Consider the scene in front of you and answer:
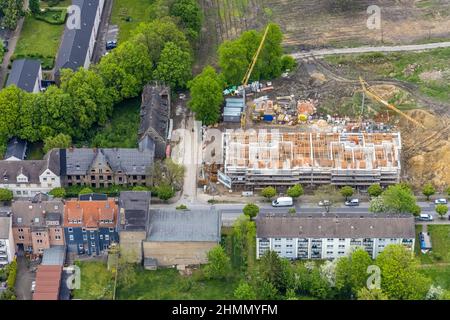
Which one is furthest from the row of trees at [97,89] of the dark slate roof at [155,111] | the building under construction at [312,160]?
the building under construction at [312,160]

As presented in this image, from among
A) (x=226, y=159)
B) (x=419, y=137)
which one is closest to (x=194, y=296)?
(x=226, y=159)

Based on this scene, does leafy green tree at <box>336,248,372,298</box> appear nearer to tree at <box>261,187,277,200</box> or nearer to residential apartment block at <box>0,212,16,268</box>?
tree at <box>261,187,277,200</box>

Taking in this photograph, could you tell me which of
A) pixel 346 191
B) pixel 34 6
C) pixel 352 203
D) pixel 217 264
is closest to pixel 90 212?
pixel 217 264

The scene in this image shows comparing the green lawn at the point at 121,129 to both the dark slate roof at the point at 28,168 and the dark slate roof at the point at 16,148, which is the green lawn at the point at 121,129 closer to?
the dark slate roof at the point at 16,148

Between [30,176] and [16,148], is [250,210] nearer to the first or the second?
[30,176]

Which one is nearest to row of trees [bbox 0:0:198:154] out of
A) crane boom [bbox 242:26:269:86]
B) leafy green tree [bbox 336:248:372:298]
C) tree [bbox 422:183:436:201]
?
crane boom [bbox 242:26:269:86]

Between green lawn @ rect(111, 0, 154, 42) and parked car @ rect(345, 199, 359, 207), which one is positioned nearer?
parked car @ rect(345, 199, 359, 207)
